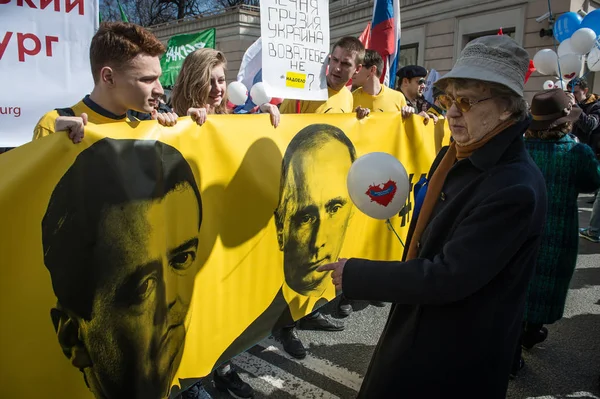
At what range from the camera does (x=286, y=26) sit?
2.75m

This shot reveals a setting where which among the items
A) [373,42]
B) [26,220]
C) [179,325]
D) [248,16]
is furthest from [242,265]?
[248,16]

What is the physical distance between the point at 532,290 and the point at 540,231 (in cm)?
A: 190

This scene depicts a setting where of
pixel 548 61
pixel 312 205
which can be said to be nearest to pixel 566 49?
pixel 548 61

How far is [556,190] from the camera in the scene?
299 cm

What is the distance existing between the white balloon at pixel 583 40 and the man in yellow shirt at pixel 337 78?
5444mm

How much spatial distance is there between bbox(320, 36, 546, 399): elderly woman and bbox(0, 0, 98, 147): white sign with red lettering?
183cm

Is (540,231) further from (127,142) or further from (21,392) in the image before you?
(21,392)

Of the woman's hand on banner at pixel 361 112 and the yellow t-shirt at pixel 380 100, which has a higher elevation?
the yellow t-shirt at pixel 380 100

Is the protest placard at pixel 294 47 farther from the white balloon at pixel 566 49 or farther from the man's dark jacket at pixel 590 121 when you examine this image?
the white balloon at pixel 566 49

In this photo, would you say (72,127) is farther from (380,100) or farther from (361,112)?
(380,100)

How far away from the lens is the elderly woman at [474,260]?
4.44ft

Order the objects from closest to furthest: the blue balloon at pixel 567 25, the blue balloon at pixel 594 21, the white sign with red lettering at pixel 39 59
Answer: the white sign with red lettering at pixel 39 59 < the blue balloon at pixel 594 21 < the blue balloon at pixel 567 25

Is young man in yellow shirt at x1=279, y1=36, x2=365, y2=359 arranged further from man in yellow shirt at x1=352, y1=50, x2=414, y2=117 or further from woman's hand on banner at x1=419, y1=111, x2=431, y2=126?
woman's hand on banner at x1=419, y1=111, x2=431, y2=126

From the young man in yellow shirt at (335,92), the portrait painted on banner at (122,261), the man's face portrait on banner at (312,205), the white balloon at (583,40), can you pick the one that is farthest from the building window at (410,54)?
the portrait painted on banner at (122,261)
